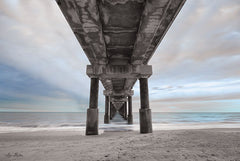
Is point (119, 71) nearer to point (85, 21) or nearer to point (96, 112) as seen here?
point (96, 112)

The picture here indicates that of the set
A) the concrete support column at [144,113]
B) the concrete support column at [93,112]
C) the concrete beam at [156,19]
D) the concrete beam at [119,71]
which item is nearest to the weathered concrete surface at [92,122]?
the concrete support column at [93,112]

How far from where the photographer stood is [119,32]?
239 inches

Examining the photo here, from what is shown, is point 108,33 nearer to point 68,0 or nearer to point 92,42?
point 92,42

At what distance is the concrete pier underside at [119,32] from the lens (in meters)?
4.24

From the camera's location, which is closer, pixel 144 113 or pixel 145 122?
pixel 145 122

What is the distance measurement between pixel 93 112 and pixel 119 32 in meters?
5.41

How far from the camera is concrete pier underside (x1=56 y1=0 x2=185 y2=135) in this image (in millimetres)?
4242

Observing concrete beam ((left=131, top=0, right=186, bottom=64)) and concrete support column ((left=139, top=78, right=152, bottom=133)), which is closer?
concrete beam ((left=131, top=0, right=186, bottom=64))

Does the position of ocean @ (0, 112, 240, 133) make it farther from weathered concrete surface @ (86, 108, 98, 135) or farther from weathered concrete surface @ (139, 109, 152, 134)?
weathered concrete surface @ (139, 109, 152, 134)

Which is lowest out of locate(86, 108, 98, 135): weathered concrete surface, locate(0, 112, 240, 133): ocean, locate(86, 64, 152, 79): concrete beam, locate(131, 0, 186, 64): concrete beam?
locate(0, 112, 240, 133): ocean

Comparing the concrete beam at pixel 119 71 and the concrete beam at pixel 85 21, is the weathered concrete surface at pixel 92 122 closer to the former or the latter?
the concrete beam at pixel 119 71

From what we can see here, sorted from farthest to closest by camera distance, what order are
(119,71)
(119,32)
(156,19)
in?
(119,71), (119,32), (156,19)

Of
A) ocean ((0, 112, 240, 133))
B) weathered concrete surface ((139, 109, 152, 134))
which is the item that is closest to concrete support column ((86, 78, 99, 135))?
ocean ((0, 112, 240, 133))

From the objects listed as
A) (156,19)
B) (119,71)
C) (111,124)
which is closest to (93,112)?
(119,71)
